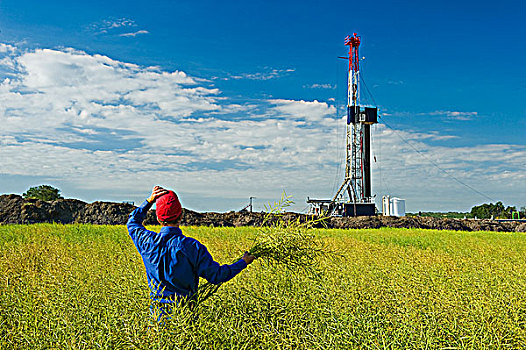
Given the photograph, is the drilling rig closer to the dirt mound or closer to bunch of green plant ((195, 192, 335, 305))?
the dirt mound

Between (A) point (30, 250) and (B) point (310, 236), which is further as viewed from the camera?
(A) point (30, 250)

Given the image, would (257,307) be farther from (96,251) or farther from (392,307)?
(96,251)

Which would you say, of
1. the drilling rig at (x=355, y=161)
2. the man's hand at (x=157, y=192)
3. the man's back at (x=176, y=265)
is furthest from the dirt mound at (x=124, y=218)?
the man's back at (x=176, y=265)

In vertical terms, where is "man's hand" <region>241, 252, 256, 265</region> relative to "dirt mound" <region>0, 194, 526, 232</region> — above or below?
below

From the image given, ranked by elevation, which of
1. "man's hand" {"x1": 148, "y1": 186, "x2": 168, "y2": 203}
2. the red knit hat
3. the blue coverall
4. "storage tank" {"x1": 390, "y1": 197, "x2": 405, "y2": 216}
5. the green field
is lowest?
the green field

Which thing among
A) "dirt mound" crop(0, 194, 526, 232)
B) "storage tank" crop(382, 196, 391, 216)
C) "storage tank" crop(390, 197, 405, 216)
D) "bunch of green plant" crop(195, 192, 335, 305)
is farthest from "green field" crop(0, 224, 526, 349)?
"storage tank" crop(382, 196, 391, 216)

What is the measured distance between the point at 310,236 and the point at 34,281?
11.6 ft

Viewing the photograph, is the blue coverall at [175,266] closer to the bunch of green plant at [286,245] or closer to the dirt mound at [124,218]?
the bunch of green plant at [286,245]

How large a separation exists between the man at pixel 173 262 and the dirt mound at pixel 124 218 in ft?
51.6

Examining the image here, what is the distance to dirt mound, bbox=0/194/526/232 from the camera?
20859 mm

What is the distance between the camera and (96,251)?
418 inches

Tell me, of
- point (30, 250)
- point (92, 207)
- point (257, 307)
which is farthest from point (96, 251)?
point (92, 207)

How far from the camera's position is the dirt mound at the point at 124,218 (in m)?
20.9

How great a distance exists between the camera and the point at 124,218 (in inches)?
858
